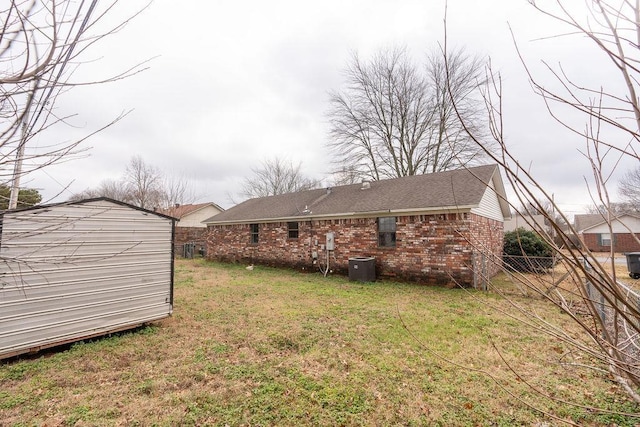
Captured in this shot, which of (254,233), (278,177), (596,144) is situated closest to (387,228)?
(254,233)

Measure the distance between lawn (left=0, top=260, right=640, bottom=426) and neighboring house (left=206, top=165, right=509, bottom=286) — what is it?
9.58 feet

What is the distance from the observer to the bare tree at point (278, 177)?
3116cm

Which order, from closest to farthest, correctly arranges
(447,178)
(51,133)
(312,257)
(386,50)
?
(51,133), (447,178), (312,257), (386,50)

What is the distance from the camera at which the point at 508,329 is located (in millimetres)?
5410

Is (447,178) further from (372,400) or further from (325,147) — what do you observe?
(325,147)

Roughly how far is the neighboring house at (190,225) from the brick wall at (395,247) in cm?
696

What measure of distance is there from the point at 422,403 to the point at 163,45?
4.34 metres

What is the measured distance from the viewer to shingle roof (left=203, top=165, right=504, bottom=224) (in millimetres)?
9587

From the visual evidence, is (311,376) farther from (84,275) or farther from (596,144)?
(84,275)

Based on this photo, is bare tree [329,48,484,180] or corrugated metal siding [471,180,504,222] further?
bare tree [329,48,484,180]

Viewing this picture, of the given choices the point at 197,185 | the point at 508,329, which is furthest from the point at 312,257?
the point at 197,185

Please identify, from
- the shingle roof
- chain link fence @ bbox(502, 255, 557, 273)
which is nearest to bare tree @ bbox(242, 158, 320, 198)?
the shingle roof

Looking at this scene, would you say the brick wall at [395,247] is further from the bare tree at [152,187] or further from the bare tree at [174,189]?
the bare tree at [152,187]

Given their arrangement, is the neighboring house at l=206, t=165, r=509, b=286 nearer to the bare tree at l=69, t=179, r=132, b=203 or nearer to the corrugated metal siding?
the corrugated metal siding
